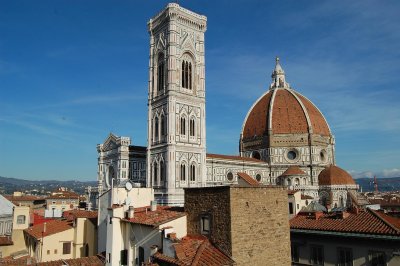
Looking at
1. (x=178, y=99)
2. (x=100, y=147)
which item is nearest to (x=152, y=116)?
(x=178, y=99)

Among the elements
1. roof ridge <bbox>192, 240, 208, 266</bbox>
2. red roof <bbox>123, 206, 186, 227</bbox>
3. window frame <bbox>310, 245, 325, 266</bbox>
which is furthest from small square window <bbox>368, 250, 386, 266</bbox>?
red roof <bbox>123, 206, 186, 227</bbox>

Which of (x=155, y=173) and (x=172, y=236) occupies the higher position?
Answer: (x=155, y=173)

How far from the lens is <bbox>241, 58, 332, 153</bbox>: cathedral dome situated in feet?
233

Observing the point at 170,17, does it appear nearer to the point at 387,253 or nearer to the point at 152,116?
the point at 152,116

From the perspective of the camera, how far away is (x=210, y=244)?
14.5 m

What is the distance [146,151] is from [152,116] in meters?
5.33

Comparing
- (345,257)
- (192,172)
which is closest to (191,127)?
(192,172)

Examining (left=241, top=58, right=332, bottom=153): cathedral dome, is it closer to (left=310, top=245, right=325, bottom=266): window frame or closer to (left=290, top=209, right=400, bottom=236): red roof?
(left=290, top=209, right=400, bottom=236): red roof

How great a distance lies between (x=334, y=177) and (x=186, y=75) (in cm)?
2807

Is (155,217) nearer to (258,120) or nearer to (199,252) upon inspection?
(199,252)

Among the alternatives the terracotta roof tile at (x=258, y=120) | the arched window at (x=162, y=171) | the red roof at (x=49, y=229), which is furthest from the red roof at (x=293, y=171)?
the red roof at (x=49, y=229)

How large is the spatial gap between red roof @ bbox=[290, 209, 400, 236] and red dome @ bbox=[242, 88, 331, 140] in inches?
2016

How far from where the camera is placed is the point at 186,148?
5278cm

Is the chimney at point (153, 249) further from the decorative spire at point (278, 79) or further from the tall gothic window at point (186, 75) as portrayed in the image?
the decorative spire at point (278, 79)
